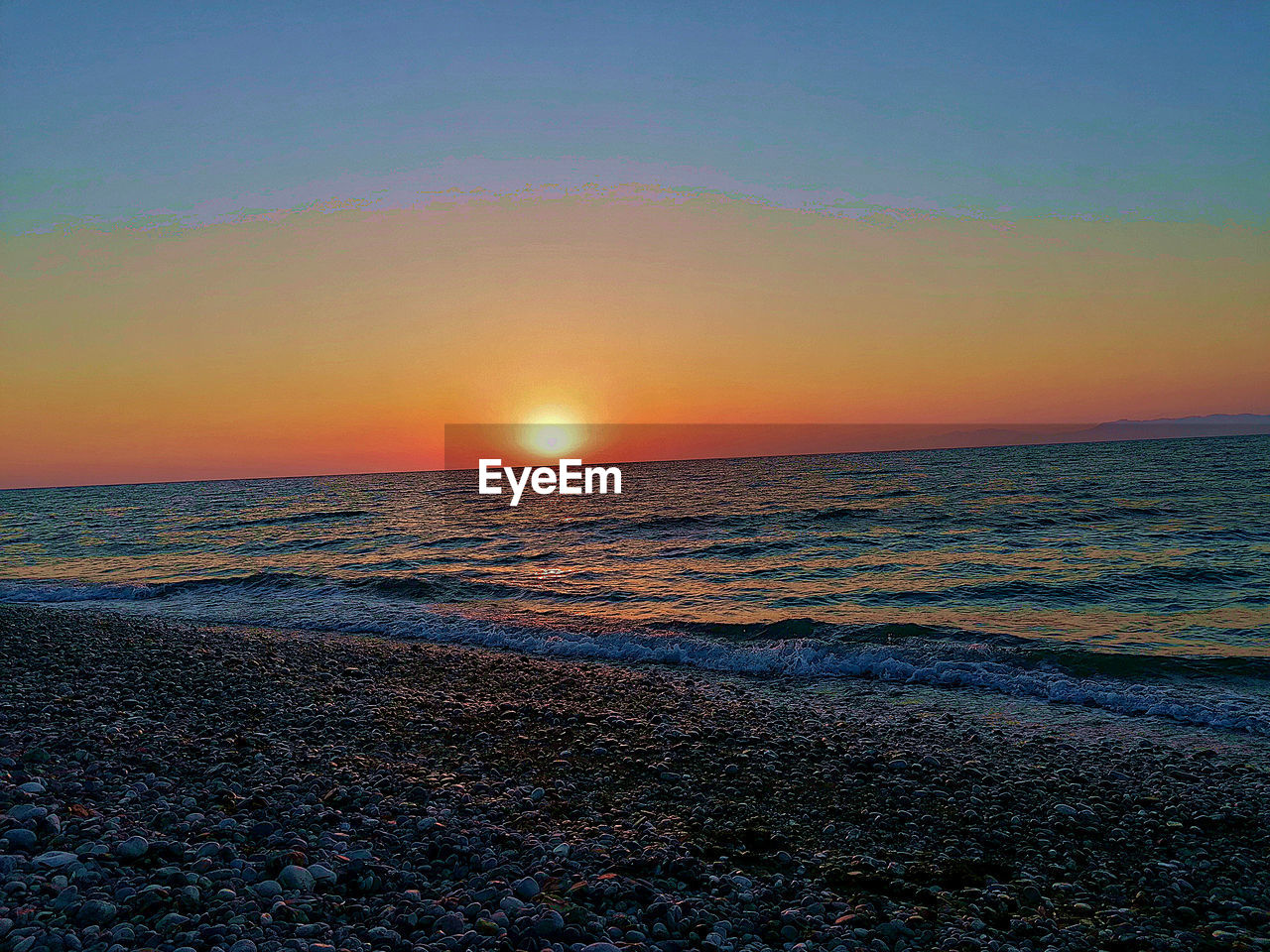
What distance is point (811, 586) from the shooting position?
75.9 ft

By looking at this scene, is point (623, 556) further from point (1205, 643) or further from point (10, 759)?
point (10, 759)

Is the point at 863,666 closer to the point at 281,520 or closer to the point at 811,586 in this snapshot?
the point at 811,586

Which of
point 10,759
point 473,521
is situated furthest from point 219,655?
point 473,521

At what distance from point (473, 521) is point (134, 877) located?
46.0 metres

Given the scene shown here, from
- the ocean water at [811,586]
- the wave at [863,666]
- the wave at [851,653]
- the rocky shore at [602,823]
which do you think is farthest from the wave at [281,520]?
the rocky shore at [602,823]

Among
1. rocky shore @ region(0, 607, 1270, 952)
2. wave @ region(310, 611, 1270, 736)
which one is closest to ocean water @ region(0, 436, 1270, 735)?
wave @ region(310, 611, 1270, 736)

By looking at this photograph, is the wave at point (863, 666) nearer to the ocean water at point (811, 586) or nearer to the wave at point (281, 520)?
the ocean water at point (811, 586)

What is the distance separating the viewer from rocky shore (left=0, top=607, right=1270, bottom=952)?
5.61 meters

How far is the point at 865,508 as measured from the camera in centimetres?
4697

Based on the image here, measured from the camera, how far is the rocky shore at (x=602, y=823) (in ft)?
18.4

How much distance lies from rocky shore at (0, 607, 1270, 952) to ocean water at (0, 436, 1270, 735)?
3052 mm

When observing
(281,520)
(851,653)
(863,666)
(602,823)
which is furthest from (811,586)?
(281,520)

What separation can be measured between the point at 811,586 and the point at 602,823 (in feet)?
54.8

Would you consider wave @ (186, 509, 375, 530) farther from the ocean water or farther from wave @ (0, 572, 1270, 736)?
wave @ (0, 572, 1270, 736)
